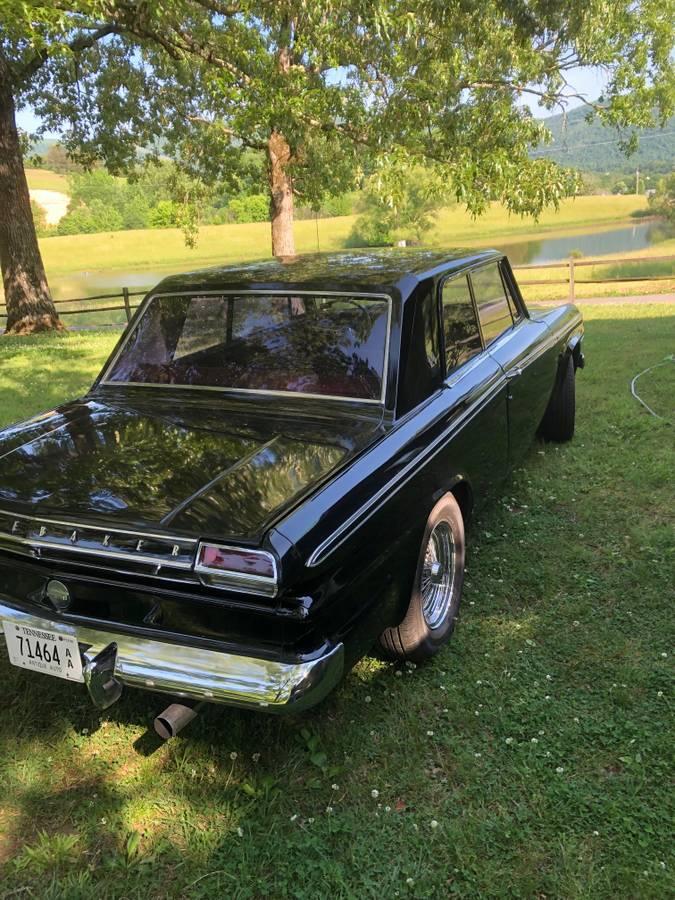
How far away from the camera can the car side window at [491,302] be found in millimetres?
3676

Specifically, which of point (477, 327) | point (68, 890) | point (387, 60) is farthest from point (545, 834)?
point (387, 60)

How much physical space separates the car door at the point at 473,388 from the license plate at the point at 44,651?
5.39ft

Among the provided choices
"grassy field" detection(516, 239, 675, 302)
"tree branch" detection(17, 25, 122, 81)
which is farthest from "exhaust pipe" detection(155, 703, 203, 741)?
"tree branch" detection(17, 25, 122, 81)

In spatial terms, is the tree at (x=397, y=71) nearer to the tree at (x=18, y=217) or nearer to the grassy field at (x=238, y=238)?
the tree at (x=18, y=217)

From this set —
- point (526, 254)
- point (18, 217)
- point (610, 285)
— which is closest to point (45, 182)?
point (526, 254)

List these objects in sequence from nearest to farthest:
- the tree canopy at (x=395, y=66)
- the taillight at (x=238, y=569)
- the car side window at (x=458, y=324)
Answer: the taillight at (x=238, y=569)
the car side window at (x=458, y=324)
the tree canopy at (x=395, y=66)

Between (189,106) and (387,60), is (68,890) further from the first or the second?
(189,106)

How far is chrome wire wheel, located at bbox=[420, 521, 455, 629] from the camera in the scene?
2786 mm

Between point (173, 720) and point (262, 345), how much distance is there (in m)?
1.65

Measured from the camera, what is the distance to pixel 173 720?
6.50 ft

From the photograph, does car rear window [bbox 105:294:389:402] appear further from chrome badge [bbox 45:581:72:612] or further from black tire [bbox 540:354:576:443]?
black tire [bbox 540:354:576:443]

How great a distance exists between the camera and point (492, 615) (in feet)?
9.97

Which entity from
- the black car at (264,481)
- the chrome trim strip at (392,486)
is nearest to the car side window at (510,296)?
the black car at (264,481)

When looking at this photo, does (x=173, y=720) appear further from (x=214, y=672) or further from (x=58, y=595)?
(x=58, y=595)
